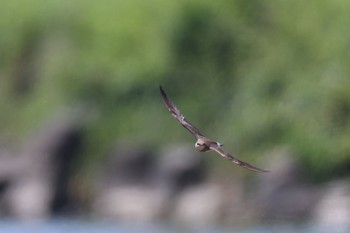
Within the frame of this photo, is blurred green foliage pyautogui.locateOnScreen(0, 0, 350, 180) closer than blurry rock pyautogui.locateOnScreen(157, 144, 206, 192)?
No

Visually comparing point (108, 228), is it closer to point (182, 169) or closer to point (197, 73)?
point (182, 169)

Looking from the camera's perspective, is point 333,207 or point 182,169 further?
point 182,169

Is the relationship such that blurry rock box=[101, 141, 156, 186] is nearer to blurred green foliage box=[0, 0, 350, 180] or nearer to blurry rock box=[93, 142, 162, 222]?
blurry rock box=[93, 142, 162, 222]

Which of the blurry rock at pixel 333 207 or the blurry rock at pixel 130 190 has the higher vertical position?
the blurry rock at pixel 130 190

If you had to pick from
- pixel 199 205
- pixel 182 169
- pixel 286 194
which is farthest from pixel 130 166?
pixel 286 194

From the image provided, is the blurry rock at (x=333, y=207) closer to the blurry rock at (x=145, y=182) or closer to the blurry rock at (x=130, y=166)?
the blurry rock at (x=145, y=182)

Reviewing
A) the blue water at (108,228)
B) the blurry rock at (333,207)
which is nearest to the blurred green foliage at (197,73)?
the blurry rock at (333,207)

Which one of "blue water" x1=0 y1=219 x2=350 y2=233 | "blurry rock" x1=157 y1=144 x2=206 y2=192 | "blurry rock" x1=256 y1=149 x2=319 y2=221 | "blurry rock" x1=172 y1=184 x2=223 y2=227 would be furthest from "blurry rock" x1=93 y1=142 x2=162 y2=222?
"blurry rock" x1=256 y1=149 x2=319 y2=221
